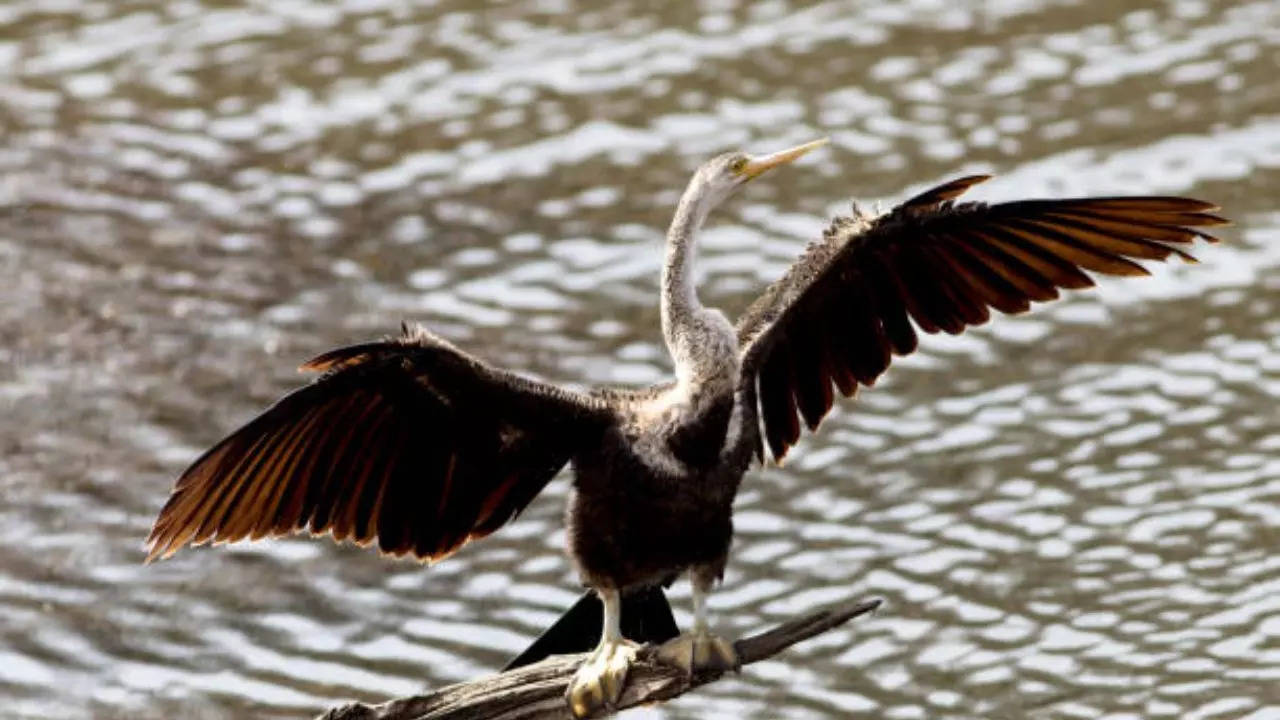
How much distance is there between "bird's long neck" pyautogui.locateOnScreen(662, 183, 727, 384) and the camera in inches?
318

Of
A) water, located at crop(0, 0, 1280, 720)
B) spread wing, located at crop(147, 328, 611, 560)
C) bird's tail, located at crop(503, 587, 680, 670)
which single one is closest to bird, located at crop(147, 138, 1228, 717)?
spread wing, located at crop(147, 328, 611, 560)

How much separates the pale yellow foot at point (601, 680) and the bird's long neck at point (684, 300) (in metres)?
0.84

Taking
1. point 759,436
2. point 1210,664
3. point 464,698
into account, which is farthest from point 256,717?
point 1210,664

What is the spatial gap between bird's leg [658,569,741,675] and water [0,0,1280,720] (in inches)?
79.9

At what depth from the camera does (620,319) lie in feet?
43.3

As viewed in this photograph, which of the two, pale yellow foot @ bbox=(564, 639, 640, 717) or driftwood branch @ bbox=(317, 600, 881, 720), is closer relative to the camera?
pale yellow foot @ bbox=(564, 639, 640, 717)

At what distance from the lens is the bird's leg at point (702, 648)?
8195 millimetres

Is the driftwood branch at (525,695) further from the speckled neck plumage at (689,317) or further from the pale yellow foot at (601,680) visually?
the speckled neck plumage at (689,317)

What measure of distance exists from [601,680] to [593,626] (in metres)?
0.64

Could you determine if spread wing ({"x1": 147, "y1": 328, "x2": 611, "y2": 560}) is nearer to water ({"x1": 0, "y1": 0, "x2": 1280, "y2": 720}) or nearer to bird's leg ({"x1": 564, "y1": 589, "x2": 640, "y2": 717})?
bird's leg ({"x1": 564, "y1": 589, "x2": 640, "y2": 717})

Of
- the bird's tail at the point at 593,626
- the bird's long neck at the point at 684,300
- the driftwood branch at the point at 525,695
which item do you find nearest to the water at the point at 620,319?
the bird's tail at the point at 593,626

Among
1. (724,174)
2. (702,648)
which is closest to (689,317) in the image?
(724,174)

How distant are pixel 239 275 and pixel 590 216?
1784mm

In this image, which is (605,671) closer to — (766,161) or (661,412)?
(661,412)
